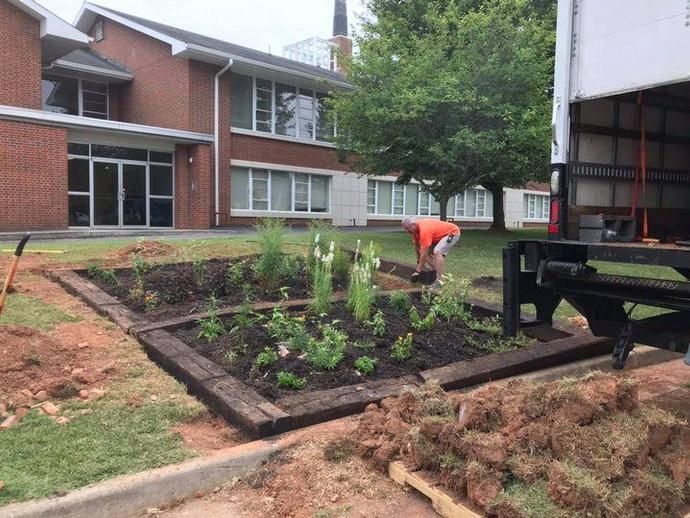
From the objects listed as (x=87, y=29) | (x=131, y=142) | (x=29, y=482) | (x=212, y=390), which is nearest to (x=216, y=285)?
(x=212, y=390)

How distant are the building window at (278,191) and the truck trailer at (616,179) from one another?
16852 millimetres

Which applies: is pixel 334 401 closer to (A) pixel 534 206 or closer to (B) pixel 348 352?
(B) pixel 348 352

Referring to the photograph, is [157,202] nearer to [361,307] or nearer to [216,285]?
[216,285]

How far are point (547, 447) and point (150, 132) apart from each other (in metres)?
17.2

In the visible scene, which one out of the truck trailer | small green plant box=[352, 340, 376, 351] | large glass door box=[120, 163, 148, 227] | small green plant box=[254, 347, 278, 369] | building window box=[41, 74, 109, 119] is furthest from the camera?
building window box=[41, 74, 109, 119]

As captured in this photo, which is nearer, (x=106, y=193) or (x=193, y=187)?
(x=106, y=193)

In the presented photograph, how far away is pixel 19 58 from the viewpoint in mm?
16156

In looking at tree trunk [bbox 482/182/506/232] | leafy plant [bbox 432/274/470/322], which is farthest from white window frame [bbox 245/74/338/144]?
leafy plant [bbox 432/274/470/322]

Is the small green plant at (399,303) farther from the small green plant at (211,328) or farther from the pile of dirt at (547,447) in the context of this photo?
the pile of dirt at (547,447)

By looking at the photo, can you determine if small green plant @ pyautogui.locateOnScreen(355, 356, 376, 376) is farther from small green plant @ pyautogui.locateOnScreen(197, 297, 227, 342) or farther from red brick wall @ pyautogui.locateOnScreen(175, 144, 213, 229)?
red brick wall @ pyautogui.locateOnScreen(175, 144, 213, 229)

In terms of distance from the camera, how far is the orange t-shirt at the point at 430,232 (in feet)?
27.1

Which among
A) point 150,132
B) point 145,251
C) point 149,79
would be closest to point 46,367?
point 145,251

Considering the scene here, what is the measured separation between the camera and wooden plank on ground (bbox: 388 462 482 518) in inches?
114

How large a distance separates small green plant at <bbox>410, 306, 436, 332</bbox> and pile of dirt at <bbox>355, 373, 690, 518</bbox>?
83.9 inches
